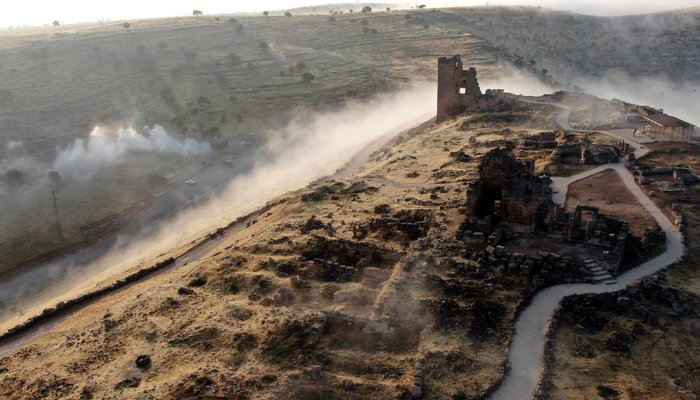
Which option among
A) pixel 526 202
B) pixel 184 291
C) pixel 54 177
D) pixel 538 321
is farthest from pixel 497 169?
pixel 54 177

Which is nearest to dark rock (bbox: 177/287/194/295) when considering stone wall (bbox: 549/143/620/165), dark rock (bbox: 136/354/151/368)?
dark rock (bbox: 136/354/151/368)

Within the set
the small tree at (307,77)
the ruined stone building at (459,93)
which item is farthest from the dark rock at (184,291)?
the small tree at (307,77)

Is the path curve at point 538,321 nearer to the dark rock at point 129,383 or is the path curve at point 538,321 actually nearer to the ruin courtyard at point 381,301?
the ruin courtyard at point 381,301

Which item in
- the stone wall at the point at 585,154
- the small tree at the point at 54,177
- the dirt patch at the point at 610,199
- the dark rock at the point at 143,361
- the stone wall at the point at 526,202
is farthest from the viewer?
the small tree at the point at 54,177

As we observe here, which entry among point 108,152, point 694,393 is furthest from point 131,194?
point 694,393

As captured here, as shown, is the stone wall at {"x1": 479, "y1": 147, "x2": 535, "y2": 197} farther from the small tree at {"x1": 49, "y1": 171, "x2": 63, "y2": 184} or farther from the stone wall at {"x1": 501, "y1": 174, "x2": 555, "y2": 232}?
the small tree at {"x1": 49, "y1": 171, "x2": 63, "y2": 184}

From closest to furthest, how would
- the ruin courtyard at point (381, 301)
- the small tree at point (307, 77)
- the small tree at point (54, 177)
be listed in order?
the ruin courtyard at point (381, 301) < the small tree at point (54, 177) < the small tree at point (307, 77)

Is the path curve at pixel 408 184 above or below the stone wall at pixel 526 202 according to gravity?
below
